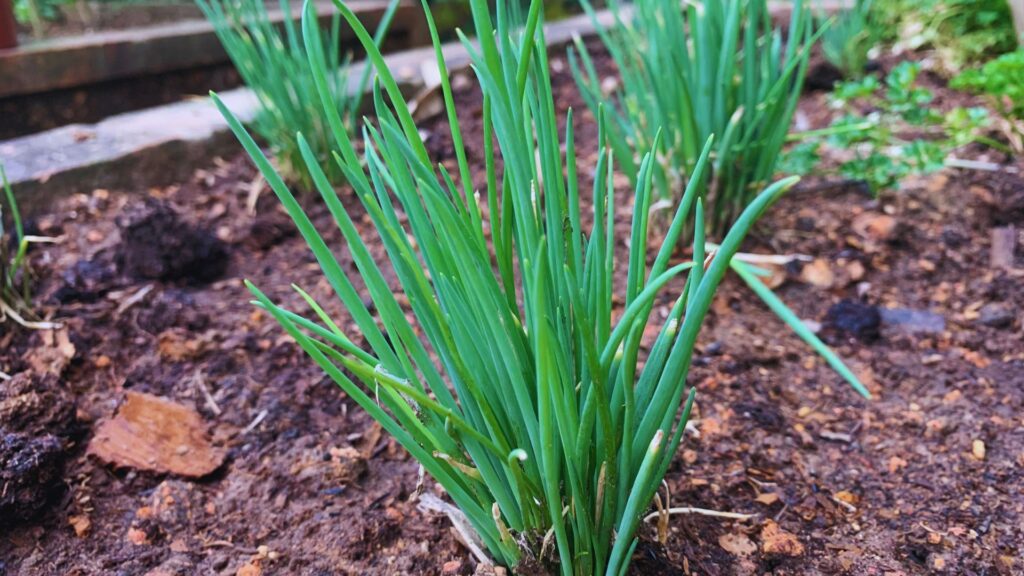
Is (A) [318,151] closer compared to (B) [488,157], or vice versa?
(B) [488,157]

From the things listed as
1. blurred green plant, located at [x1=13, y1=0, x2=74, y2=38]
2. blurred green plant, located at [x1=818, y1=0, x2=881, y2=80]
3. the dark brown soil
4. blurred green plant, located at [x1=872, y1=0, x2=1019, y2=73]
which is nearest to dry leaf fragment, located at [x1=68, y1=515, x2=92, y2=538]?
the dark brown soil

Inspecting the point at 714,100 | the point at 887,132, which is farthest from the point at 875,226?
the point at 714,100

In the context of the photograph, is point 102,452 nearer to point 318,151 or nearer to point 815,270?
point 318,151

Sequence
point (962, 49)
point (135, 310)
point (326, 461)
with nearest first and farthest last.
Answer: point (326, 461), point (135, 310), point (962, 49)

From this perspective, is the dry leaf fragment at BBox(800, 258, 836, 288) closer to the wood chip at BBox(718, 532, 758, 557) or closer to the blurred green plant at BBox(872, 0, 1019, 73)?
the wood chip at BBox(718, 532, 758, 557)

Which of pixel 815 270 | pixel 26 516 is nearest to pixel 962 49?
pixel 815 270

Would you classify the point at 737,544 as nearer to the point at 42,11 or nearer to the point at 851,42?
the point at 851,42
